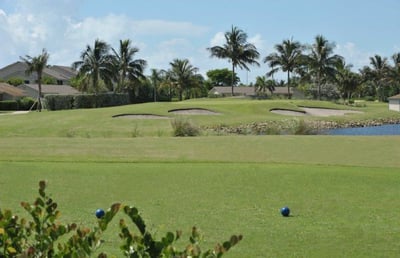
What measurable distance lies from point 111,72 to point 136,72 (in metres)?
6.01

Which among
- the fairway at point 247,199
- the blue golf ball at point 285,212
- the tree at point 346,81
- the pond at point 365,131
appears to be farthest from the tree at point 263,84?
the blue golf ball at point 285,212

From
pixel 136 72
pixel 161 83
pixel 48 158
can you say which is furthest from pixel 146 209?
pixel 161 83

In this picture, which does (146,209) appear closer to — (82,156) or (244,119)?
(82,156)

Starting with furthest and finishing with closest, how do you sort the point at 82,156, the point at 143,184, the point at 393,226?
the point at 82,156, the point at 143,184, the point at 393,226

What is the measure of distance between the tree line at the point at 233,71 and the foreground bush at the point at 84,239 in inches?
2776

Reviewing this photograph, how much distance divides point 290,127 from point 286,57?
56.3 metres

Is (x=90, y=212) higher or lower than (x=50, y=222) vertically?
lower

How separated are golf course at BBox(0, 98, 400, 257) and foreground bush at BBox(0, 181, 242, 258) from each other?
381 cm

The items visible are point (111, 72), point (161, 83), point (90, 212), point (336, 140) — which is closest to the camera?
point (90, 212)

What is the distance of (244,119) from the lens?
156ft

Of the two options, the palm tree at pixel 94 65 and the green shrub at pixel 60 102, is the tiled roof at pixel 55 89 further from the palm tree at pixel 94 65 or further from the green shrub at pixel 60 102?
the green shrub at pixel 60 102

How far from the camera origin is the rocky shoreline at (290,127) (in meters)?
34.1

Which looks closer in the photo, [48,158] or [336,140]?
[48,158]

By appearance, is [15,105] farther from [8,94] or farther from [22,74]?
[22,74]
